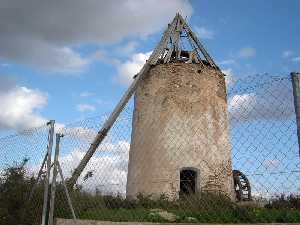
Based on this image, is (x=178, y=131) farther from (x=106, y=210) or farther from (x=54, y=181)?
(x=54, y=181)

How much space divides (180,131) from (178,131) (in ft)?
0.96

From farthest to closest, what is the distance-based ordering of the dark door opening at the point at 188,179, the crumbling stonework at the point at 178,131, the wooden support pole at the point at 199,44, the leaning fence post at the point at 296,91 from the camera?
the wooden support pole at the point at 199,44, the dark door opening at the point at 188,179, the crumbling stonework at the point at 178,131, the leaning fence post at the point at 296,91

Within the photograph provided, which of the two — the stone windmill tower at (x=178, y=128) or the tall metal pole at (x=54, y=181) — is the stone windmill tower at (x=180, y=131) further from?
the tall metal pole at (x=54, y=181)

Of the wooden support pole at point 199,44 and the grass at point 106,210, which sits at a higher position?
the wooden support pole at point 199,44

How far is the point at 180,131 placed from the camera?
34.9ft

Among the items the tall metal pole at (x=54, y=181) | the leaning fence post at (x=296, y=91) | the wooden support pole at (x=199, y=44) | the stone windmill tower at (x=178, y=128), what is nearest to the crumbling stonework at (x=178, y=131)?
the stone windmill tower at (x=178, y=128)

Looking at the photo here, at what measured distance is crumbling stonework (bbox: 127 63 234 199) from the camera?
1104 cm

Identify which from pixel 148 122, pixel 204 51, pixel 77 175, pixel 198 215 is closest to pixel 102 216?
pixel 77 175

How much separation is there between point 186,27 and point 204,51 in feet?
4.23

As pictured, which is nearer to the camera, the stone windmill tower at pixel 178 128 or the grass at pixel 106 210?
the grass at pixel 106 210

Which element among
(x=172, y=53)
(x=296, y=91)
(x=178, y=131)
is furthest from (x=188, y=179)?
(x=296, y=91)

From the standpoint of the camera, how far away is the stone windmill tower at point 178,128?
11062mm

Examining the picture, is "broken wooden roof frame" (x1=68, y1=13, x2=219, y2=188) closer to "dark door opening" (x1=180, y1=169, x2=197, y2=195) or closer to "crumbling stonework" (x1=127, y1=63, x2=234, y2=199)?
"crumbling stonework" (x1=127, y1=63, x2=234, y2=199)

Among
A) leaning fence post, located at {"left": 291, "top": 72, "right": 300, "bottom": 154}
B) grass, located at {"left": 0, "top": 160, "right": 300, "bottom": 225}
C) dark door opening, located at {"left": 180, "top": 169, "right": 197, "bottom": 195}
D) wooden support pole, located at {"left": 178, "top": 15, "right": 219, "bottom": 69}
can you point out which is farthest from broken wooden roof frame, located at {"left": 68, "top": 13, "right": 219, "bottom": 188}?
leaning fence post, located at {"left": 291, "top": 72, "right": 300, "bottom": 154}
